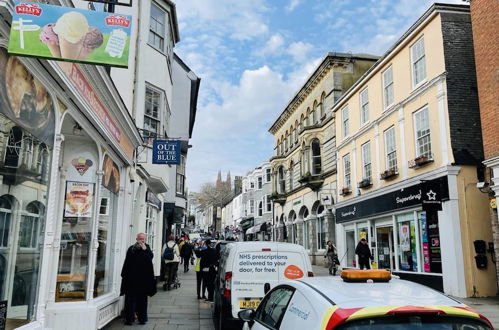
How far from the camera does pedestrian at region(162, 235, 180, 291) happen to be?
14365mm

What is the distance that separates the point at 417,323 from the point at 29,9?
4.35 meters

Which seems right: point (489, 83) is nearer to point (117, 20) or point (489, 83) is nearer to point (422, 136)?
point (422, 136)

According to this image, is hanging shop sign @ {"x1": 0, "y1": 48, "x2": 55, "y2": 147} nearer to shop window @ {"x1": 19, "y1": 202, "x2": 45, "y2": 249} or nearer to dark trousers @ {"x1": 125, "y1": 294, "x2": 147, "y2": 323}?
shop window @ {"x1": 19, "y1": 202, "x2": 45, "y2": 249}

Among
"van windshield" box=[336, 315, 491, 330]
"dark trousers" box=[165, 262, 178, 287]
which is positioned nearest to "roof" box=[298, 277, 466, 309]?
"van windshield" box=[336, 315, 491, 330]

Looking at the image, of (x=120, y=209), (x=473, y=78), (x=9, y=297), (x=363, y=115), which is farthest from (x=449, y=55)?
(x=9, y=297)

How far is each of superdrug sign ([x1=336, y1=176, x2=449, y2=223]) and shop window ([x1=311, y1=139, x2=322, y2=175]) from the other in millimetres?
6358

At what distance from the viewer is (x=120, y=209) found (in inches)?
395

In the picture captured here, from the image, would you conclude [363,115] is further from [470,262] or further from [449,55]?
[470,262]

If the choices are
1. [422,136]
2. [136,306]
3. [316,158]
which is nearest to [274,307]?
[136,306]

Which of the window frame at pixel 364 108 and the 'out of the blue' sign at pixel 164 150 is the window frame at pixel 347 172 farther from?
the 'out of the blue' sign at pixel 164 150

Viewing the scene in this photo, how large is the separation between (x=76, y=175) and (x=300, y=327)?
6.16 meters

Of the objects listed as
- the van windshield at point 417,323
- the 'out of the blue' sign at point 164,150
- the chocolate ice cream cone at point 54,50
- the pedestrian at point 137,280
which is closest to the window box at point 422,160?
the 'out of the blue' sign at point 164,150

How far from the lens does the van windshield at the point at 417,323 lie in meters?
2.90

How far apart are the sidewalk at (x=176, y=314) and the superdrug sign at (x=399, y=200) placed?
8184 millimetres
